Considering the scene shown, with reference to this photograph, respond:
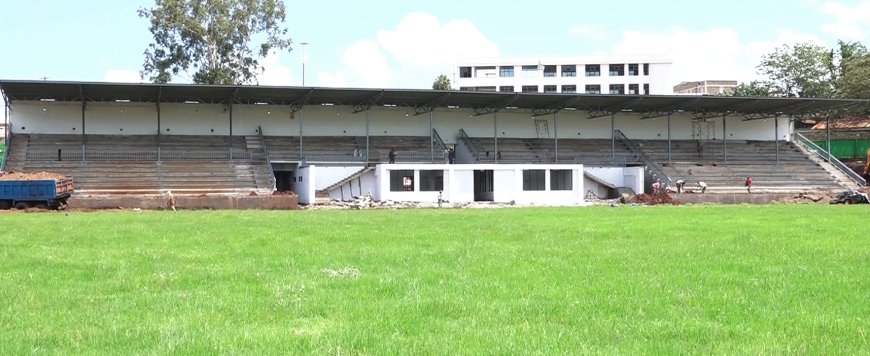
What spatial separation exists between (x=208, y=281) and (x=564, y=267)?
18.5 feet

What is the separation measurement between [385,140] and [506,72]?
50126 millimetres

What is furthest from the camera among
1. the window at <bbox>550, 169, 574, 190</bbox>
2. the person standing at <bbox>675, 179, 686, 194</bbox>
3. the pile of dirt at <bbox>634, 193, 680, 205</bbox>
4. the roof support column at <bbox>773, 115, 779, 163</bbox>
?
the roof support column at <bbox>773, 115, 779, 163</bbox>

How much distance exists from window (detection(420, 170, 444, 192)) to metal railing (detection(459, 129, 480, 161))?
605 cm

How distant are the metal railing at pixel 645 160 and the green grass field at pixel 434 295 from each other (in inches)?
1548

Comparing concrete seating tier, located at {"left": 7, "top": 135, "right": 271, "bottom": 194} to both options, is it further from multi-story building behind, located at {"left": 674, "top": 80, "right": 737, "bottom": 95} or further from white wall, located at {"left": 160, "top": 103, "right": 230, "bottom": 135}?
multi-story building behind, located at {"left": 674, "top": 80, "right": 737, "bottom": 95}

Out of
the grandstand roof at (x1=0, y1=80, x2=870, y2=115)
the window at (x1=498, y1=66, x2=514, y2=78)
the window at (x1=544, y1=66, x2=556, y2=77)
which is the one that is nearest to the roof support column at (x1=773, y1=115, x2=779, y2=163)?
the grandstand roof at (x1=0, y1=80, x2=870, y2=115)

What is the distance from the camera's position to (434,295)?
1007 centimetres

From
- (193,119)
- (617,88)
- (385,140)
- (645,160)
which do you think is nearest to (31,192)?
(193,119)

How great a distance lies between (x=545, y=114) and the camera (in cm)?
6431

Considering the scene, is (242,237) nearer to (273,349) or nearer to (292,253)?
(292,253)

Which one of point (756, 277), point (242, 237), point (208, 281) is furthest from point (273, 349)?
point (242, 237)

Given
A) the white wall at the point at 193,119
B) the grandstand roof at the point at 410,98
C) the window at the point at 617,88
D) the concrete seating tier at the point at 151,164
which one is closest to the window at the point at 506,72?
the window at the point at 617,88

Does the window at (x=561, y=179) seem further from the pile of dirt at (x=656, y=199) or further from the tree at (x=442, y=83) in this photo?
the tree at (x=442, y=83)

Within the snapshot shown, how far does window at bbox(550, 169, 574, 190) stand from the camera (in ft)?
180
